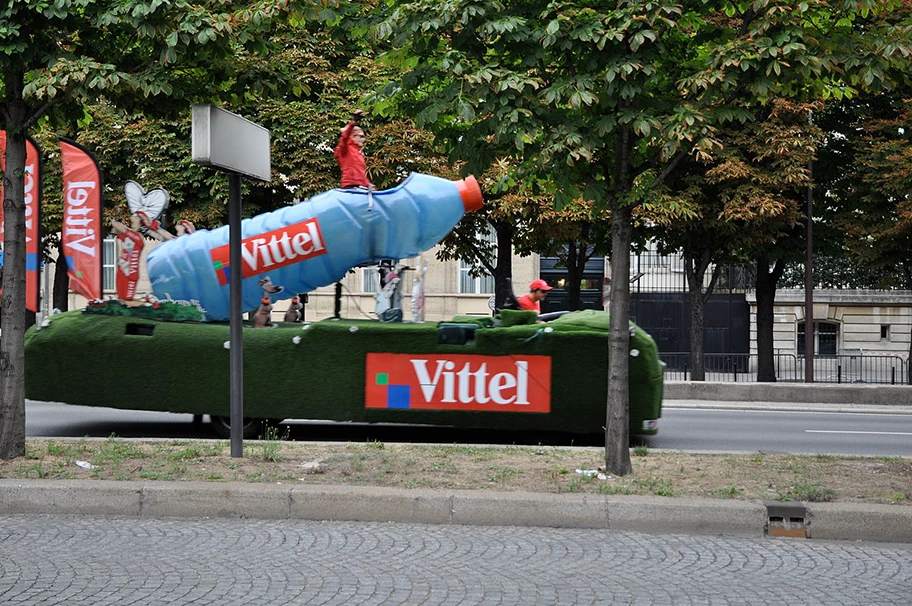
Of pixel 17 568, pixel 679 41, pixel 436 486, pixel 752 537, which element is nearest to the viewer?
pixel 17 568

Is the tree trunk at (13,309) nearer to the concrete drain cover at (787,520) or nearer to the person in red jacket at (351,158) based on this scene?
the person in red jacket at (351,158)

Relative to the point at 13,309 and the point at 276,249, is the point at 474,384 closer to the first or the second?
the point at 276,249

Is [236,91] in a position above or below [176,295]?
above

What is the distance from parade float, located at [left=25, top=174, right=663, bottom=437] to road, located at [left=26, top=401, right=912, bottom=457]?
0.70m

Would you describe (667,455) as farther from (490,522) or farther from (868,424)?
(868,424)

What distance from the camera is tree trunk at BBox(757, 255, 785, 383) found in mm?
24438

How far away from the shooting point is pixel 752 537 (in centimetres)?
701

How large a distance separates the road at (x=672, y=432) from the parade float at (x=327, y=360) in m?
0.70

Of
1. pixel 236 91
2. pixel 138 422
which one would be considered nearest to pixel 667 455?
pixel 236 91

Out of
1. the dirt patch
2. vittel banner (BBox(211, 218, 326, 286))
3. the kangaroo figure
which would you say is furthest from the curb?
vittel banner (BBox(211, 218, 326, 286))

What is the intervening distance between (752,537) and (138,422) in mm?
10155

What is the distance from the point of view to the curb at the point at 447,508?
23.0ft

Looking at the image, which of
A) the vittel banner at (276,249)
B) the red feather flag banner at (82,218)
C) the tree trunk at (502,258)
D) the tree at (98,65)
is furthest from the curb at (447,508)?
the tree trunk at (502,258)

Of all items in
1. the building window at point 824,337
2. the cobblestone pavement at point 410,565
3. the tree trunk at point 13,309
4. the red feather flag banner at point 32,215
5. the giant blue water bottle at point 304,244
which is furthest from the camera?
the building window at point 824,337
